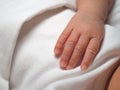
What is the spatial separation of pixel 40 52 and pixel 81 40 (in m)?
0.12

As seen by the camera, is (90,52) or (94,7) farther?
(94,7)

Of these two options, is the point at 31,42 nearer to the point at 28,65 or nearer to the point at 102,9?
the point at 28,65

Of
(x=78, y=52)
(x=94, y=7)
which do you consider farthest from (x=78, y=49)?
(x=94, y=7)

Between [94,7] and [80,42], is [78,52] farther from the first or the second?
[94,7]

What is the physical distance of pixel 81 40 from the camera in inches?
25.2

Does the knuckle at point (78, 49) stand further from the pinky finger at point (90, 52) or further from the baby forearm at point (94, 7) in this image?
the baby forearm at point (94, 7)

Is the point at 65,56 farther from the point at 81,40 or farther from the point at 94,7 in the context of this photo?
the point at 94,7

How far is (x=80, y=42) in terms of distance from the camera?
0.64m

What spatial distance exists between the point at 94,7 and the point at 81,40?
14cm

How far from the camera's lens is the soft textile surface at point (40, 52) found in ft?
2.04

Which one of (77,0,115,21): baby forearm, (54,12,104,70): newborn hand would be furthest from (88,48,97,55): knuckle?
(77,0,115,21): baby forearm

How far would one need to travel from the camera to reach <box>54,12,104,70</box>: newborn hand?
62 cm

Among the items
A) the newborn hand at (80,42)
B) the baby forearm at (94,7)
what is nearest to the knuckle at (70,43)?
Answer: the newborn hand at (80,42)

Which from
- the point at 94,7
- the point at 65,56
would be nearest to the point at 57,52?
the point at 65,56
